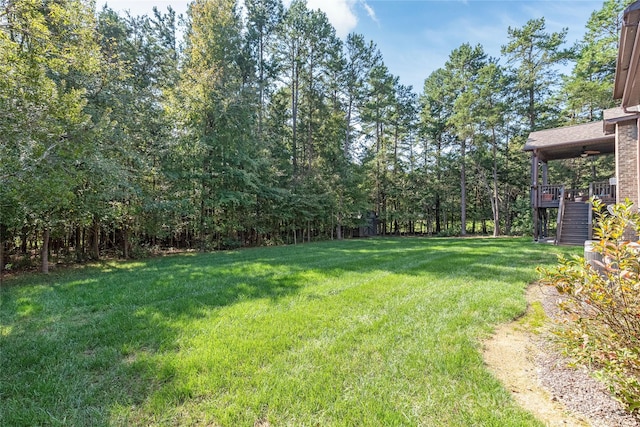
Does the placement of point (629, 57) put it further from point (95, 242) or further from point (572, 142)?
point (95, 242)

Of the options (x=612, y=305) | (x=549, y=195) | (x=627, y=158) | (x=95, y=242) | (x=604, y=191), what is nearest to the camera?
(x=612, y=305)

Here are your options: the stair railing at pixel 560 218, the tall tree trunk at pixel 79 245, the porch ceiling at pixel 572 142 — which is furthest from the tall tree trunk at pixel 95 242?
the porch ceiling at pixel 572 142

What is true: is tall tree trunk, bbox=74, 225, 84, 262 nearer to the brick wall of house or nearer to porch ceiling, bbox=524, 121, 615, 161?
the brick wall of house

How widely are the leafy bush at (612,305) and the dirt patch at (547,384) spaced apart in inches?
7.5

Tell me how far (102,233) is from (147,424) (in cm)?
1226

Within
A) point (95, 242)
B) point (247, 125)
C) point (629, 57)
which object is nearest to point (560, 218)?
point (629, 57)

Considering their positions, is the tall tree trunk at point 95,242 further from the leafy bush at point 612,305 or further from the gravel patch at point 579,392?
the leafy bush at point 612,305

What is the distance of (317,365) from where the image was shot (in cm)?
257

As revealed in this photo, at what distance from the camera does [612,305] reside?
1.95 meters

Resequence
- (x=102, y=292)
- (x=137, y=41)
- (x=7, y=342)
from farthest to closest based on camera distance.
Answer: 1. (x=137, y=41)
2. (x=102, y=292)
3. (x=7, y=342)

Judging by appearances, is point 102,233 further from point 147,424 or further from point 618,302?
point 618,302

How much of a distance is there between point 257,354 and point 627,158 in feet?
36.1

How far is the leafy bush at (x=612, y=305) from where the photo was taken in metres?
1.81

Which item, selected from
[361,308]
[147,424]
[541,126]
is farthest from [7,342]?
[541,126]
